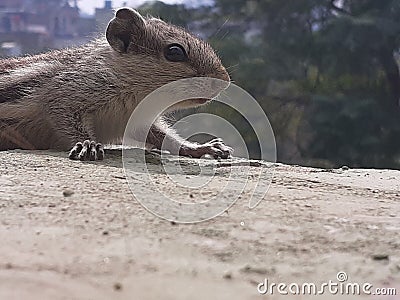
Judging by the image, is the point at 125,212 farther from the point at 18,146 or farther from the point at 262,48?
the point at 262,48

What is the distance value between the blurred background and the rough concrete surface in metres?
2.65

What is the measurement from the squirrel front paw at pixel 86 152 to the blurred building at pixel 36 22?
1.50 metres

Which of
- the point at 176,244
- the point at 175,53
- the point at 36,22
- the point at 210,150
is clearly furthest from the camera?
the point at 36,22

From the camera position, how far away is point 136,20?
5.77 feet

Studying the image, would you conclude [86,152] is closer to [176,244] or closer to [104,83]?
[104,83]

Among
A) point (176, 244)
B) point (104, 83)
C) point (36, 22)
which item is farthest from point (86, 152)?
point (36, 22)

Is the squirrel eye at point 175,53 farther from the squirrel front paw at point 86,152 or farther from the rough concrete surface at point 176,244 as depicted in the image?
the rough concrete surface at point 176,244

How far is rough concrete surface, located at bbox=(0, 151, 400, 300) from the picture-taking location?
580 mm

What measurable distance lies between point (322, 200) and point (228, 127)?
3.68 ft

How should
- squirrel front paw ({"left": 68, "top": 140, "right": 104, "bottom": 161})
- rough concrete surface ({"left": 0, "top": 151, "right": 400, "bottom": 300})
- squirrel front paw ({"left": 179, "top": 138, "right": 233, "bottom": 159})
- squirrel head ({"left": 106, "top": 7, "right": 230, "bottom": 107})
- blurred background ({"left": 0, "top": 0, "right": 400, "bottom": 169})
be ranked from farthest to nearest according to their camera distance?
blurred background ({"left": 0, "top": 0, "right": 400, "bottom": 169}) < squirrel front paw ({"left": 179, "top": 138, "right": 233, "bottom": 159}) < squirrel head ({"left": 106, "top": 7, "right": 230, "bottom": 107}) < squirrel front paw ({"left": 68, "top": 140, "right": 104, "bottom": 161}) < rough concrete surface ({"left": 0, "top": 151, "right": 400, "bottom": 300})

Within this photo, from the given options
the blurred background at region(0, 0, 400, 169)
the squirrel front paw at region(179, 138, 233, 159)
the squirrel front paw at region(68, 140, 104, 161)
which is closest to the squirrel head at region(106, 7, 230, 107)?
the squirrel front paw at region(179, 138, 233, 159)

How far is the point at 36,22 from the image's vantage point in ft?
10.8

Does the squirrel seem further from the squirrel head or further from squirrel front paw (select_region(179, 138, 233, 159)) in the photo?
squirrel front paw (select_region(179, 138, 233, 159))

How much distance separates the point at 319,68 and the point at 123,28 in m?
2.35
